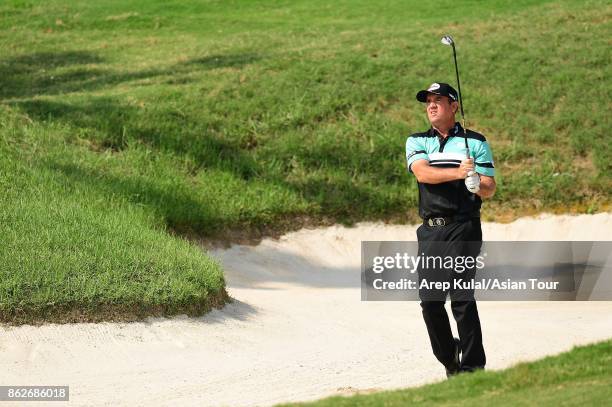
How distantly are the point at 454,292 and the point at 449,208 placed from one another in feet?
1.81

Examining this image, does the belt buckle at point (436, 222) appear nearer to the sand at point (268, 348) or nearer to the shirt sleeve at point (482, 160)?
the shirt sleeve at point (482, 160)

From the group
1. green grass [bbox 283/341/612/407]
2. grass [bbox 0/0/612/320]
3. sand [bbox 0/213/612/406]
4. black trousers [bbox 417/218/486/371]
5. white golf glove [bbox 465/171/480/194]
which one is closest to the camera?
green grass [bbox 283/341/612/407]

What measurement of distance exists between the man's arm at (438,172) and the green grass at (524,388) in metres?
1.26

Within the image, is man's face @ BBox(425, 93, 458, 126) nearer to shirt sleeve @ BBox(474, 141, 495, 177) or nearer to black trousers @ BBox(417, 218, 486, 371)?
shirt sleeve @ BBox(474, 141, 495, 177)

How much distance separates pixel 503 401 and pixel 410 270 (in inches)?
291

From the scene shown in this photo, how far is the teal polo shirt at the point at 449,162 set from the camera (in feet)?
24.1

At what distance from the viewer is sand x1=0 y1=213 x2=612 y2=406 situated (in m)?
8.17

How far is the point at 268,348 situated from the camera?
9.38 metres

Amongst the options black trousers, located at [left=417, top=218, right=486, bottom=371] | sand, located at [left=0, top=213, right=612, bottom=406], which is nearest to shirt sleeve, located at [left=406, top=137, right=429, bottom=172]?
black trousers, located at [left=417, top=218, right=486, bottom=371]

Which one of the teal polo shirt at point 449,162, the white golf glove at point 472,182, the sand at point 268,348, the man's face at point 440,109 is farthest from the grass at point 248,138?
the white golf glove at point 472,182

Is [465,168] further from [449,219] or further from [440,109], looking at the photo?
[440,109]

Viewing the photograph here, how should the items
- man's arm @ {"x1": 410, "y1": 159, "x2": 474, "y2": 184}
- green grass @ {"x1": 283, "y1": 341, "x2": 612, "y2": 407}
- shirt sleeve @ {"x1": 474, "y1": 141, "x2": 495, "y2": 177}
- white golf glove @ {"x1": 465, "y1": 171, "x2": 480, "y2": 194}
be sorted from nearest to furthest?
green grass @ {"x1": 283, "y1": 341, "x2": 612, "y2": 407}
white golf glove @ {"x1": 465, "y1": 171, "x2": 480, "y2": 194}
man's arm @ {"x1": 410, "y1": 159, "x2": 474, "y2": 184}
shirt sleeve @ {"x1": 474, "y1": 141, "x2": 495, "y2": 177}

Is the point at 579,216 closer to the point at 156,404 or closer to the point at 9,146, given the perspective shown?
the point at 9,146

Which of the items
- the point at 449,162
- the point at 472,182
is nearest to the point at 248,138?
the point at 449,162
